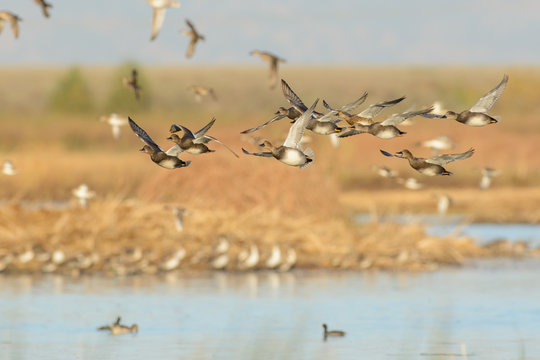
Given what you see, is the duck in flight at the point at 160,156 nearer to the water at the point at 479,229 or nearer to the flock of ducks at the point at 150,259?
the flock of ducks at the point at 150,259

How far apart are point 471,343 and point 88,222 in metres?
12.2

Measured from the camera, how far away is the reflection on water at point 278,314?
16.9 meters

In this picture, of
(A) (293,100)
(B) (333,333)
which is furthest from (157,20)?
(B) (333,333)

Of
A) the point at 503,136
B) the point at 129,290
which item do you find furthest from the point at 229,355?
the point at 503,136

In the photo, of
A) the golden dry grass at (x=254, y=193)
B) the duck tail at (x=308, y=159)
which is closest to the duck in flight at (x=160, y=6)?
the duck tail at (x=308, y=159)

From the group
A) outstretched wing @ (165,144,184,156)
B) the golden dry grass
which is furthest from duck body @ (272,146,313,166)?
the golden dry grass

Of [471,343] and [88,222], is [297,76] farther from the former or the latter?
[471,343]

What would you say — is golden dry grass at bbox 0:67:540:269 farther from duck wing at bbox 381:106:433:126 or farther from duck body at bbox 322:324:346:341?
duck wing at bbox 381:106:433:126

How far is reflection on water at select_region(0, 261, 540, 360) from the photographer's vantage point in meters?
16.9

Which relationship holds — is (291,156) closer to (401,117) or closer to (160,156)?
(401,117)

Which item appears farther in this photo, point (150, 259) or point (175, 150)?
point (150, 259)

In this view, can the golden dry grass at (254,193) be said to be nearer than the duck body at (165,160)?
No

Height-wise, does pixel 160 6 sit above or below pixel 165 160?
above

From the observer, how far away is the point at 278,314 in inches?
805
